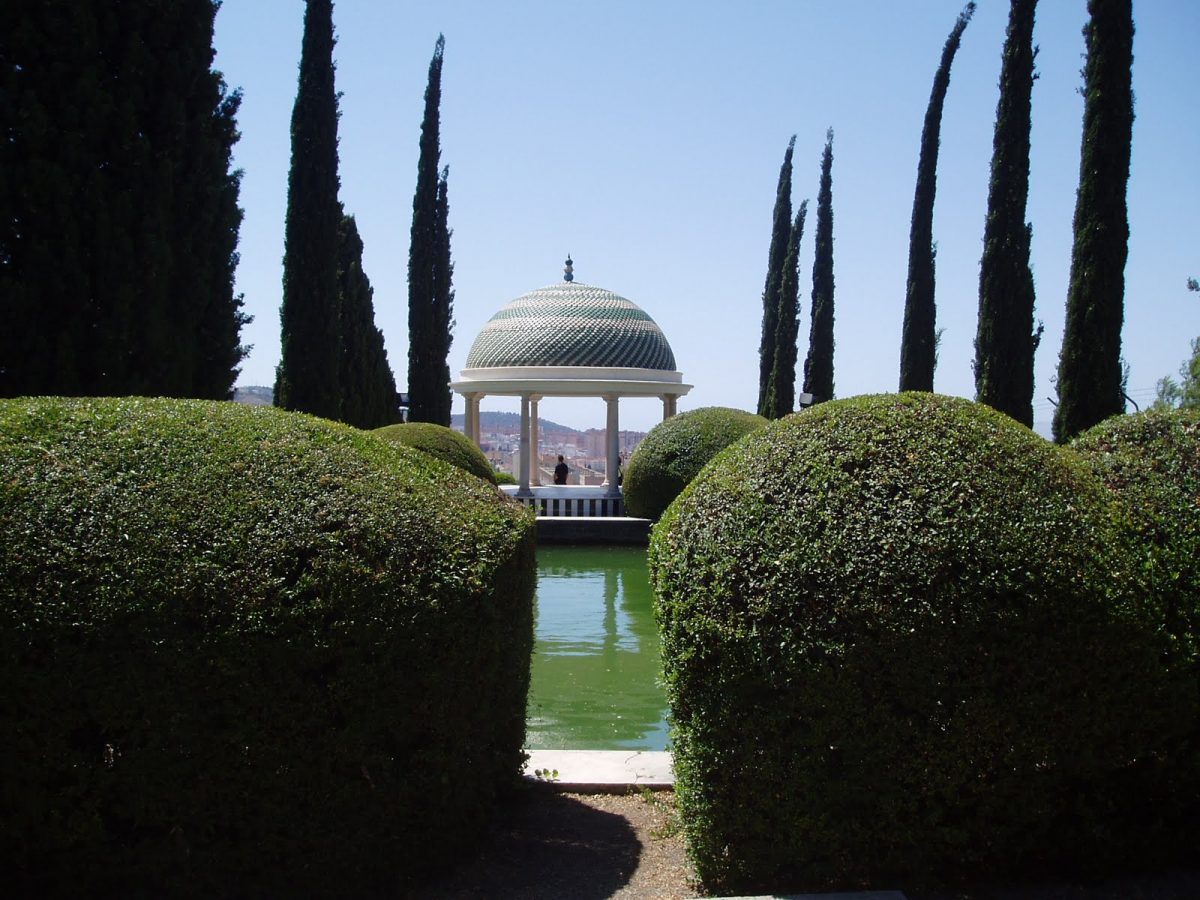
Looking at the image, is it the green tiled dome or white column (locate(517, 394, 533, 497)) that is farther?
the green tiled dome

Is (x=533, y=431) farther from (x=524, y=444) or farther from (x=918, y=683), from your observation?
(x=918, y=683)

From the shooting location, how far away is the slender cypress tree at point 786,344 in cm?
3253

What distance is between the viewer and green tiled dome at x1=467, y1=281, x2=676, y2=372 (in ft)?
108

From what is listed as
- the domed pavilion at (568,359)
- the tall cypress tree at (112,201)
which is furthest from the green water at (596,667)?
the domed pavilion at (568,359)

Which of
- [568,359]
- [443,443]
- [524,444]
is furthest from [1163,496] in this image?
[568,359]

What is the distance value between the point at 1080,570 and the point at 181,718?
3258mm

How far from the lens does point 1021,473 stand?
4191mm

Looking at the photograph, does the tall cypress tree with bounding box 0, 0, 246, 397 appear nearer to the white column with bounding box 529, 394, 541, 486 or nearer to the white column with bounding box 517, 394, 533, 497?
the white column with bounding box 517, 394, 533, 497

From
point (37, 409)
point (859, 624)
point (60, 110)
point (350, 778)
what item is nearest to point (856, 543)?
point (859, 624)

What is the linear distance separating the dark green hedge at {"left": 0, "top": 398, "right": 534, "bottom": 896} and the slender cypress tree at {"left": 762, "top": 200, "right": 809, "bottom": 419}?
28.4 metres

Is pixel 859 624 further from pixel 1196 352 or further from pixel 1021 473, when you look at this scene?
pixel 1196 352

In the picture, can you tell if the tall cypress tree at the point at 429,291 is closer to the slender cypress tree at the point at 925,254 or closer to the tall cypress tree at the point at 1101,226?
the slender cypress tree at the point at 925,254

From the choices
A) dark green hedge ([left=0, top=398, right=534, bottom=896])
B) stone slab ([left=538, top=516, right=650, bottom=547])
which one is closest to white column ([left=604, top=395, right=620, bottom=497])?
stone slab ([left=538, top=516, right=650, bottom=547])

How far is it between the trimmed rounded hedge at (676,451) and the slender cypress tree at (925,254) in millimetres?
5870
